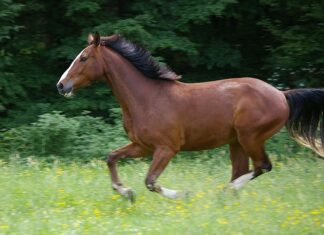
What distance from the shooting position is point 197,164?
1084 centimetres

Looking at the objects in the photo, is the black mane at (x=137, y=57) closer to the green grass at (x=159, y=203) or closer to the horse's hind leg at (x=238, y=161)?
the horse's hind leg at (x=238, y=161)

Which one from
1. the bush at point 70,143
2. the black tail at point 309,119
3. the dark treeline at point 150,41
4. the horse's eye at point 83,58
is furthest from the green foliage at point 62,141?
the black tail at point 309,119

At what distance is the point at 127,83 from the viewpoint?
8578 mm

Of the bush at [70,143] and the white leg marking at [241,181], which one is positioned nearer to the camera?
the white leg marking at [241,181]

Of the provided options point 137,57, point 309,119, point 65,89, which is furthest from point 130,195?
point 309,119

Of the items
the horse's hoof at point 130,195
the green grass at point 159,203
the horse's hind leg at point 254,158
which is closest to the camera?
the green grass at point 159,203

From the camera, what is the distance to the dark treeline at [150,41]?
47.5ft

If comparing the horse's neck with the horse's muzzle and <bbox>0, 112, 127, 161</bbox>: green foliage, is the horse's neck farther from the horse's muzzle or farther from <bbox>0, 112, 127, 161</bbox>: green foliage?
<bbox>0, 112, 127, 161</bbox>: green foliage

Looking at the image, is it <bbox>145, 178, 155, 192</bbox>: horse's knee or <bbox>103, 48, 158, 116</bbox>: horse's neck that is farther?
<bbox>103, 48, 158, 116</bbox>: horse's neck

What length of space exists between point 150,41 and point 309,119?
5.90 meters

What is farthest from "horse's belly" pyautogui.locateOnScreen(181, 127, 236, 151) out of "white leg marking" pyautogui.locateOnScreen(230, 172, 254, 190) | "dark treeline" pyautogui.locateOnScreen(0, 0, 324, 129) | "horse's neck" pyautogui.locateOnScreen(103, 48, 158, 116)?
"dark treeline" pyautogui.locateOnScreen(0, 0, 324, 129)

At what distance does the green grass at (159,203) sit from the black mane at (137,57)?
154 centimetres

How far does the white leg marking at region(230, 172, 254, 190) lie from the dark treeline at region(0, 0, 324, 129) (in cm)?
576

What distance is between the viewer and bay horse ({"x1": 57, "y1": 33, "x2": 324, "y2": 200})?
8.38m
